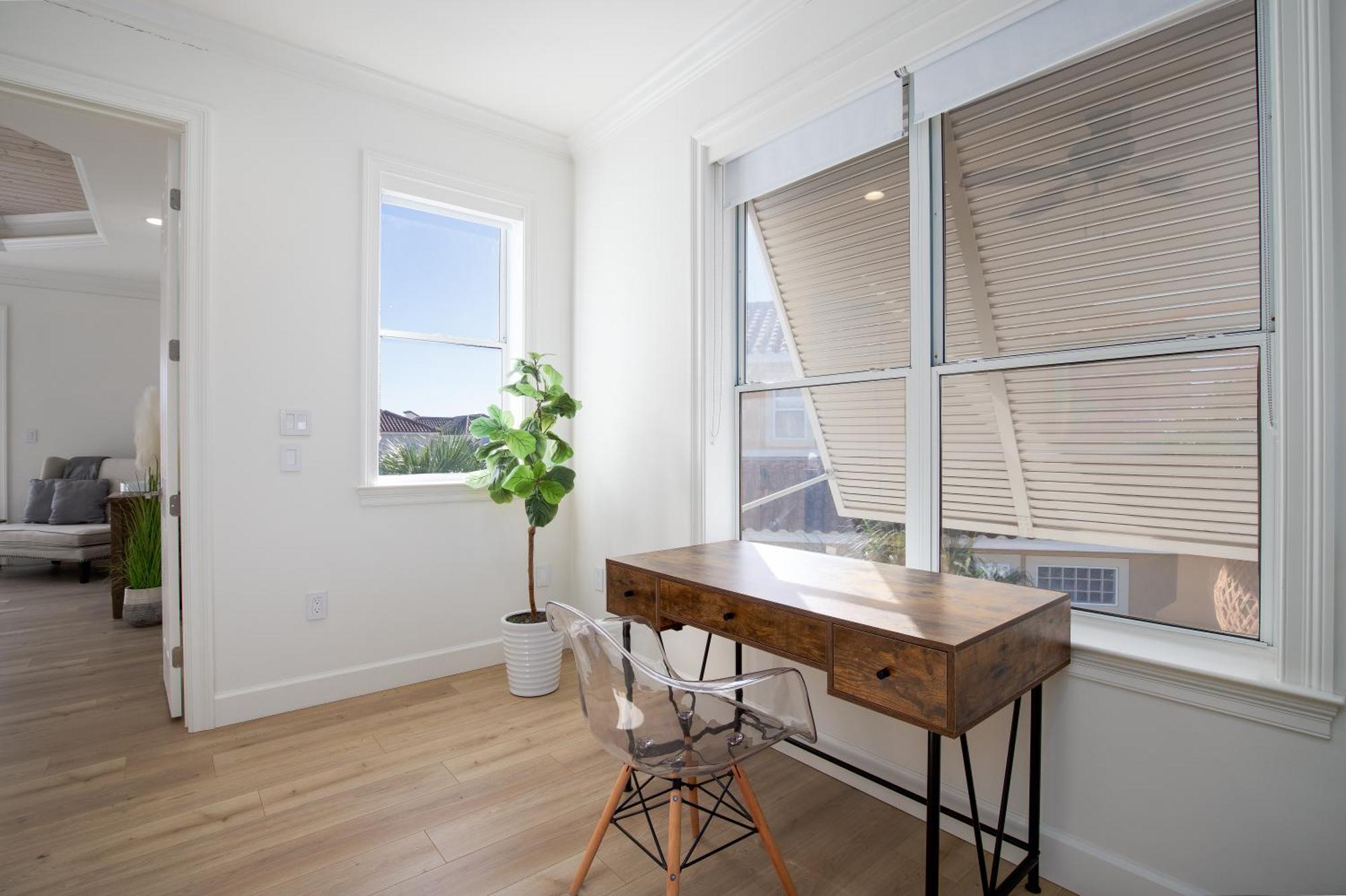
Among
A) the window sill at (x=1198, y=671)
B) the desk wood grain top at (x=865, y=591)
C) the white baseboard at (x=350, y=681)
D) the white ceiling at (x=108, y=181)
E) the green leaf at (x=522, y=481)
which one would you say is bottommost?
the white baseboard at (x=350, y=681)

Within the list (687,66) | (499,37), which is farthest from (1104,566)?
(499,37)

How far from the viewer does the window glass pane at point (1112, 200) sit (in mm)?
1588

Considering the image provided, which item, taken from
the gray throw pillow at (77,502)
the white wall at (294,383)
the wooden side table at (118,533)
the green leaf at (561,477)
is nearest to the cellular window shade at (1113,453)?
the green leaf at (561,477)

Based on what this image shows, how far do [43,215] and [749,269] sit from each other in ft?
19.1

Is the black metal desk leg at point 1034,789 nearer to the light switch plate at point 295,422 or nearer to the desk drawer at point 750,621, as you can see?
the desk drawer at point 750,621

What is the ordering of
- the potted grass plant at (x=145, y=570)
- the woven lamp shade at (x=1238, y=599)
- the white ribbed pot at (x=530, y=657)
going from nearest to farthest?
the woven lamp shade at (x=1238, y=599), the white ribbed pot at (x=530, y=657), the potted grass plant at (x=145, y=570)

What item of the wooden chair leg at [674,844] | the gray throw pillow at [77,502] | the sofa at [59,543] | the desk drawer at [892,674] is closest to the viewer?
the desk drawer at [892,674]

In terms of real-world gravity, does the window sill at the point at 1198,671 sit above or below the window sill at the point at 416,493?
below

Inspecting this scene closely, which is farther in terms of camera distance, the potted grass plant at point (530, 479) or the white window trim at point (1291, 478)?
the potted grass plant at point (530, 479)

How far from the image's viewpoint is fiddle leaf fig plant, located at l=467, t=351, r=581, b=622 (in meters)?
3.04

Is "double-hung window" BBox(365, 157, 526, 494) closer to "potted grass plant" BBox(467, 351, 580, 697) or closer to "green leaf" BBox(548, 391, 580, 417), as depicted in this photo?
"potted grass plant" BBox(467, 351, 580, 697)

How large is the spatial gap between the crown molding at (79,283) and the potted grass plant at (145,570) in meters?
3.59

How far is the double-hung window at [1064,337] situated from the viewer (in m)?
1.59

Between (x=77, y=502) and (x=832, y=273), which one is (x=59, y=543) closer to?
(x=77, y=502)
